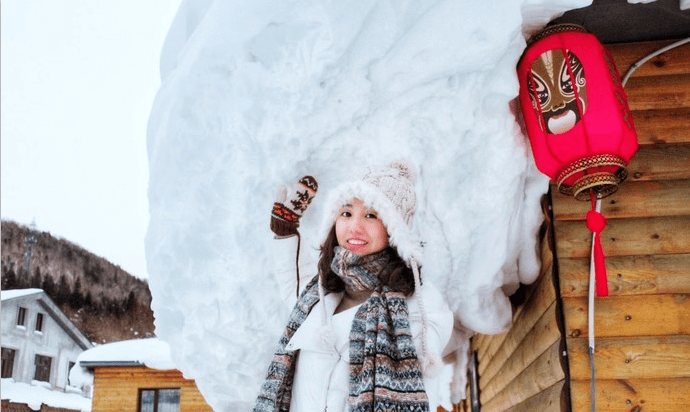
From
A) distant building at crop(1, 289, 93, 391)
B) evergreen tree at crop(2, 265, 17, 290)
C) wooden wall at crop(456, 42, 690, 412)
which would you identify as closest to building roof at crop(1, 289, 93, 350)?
distant building at crop(1, 289, 93, 391)

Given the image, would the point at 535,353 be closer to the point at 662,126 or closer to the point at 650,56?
the point at 662,126

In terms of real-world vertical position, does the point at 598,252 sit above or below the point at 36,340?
below

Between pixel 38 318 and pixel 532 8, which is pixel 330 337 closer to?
pixel 532 8

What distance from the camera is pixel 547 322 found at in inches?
117

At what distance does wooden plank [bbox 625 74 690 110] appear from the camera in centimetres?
303

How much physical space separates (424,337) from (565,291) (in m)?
0.82

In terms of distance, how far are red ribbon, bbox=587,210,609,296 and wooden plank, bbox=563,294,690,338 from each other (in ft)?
0.45

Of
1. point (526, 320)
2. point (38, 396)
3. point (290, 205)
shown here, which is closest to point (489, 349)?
point (526, 320)

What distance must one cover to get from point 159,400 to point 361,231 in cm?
1017

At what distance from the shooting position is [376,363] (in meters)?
2.27

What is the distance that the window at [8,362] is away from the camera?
80.7 feet

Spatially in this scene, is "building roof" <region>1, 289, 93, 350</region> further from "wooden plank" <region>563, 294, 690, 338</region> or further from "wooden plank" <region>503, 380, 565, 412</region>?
"wooden plank" <region>563, 294, 690, 338</region>

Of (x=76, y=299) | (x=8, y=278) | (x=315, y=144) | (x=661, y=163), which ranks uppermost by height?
(x=8, y=278)

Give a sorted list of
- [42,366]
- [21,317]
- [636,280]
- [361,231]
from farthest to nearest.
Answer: [42,366]
[21,317]
[636,280]
[361,231]
